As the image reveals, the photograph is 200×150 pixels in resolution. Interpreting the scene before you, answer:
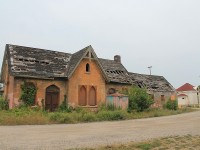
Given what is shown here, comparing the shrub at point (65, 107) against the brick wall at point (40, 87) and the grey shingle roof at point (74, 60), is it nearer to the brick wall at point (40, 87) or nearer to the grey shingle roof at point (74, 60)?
the brick wall at point (40, 87)

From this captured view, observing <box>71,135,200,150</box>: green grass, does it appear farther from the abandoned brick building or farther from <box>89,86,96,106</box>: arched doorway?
<box>89,86,96,106</box>: arched doorway

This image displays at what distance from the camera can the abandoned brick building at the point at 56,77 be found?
932 inches

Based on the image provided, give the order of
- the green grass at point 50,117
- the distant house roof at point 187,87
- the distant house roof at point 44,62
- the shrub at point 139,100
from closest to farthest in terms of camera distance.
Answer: the green grass at point 50,117 < the distant house roof at point 44,62 < the shrub at point 139,100 < the distant house roof at point 187,87

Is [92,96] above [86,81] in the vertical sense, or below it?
below

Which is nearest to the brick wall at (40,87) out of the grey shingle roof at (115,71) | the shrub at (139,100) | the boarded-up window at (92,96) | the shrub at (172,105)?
the boarded-up window at (92,96)

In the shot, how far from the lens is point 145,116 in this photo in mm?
23484

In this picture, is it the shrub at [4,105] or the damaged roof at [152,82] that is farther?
the damaged roof at [152,82]

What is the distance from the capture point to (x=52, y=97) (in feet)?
A: 83.1

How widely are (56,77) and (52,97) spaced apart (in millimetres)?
2117

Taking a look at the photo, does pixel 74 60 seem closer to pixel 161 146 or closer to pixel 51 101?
pixel 51 101

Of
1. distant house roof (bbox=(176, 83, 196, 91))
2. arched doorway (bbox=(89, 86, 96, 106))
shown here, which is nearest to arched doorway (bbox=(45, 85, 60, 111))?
arched doorway (bbox=(89, 86, 96, 106))

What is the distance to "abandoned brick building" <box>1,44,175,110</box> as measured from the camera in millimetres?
23672

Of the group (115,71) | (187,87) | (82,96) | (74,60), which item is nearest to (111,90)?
(115,71)

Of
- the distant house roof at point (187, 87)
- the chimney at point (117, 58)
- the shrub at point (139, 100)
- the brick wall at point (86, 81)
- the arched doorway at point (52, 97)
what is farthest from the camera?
the distant house roof at point (187, 87)
